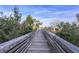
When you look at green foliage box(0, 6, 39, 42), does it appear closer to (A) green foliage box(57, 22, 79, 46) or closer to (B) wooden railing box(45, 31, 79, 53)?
(B) wooden railing box(45, 31, 79, 53)

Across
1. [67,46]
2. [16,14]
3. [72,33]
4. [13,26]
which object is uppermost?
[16,14]

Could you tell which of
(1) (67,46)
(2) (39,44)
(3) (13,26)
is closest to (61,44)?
(1) (67,46)

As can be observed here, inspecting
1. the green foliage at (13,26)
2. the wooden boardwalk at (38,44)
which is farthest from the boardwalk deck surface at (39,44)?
the green foliage at (13,26)

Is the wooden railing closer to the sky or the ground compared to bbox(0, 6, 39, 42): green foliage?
closer to the ground

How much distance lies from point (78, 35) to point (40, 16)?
485mm

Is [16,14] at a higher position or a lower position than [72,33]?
higher

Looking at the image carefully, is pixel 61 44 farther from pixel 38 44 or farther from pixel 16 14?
pixel 16 14

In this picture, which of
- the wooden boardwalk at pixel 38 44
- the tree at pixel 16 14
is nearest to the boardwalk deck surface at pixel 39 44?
the wooden boardwalk at pixel 38 44

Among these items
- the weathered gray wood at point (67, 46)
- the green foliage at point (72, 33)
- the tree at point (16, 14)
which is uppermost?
the tree at point (16, 14)

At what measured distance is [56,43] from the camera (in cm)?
611

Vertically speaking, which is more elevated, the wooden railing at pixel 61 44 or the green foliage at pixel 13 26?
the green foliage at pixel 13 26

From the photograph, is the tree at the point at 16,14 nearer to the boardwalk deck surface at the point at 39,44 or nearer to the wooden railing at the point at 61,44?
the boardwalk deck surface at the point at 39,44

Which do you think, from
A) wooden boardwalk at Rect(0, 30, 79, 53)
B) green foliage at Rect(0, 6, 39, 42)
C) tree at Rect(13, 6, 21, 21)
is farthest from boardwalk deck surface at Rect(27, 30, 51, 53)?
tree at Rect(13, 6, 21, 21)

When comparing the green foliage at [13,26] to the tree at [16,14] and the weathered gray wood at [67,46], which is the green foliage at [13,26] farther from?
the weathered gray wood at [67,46]
